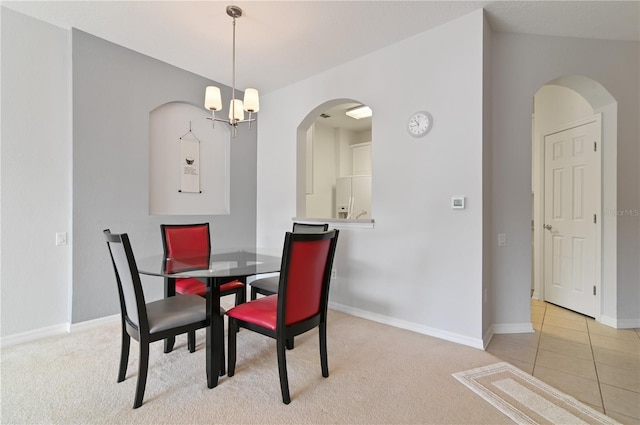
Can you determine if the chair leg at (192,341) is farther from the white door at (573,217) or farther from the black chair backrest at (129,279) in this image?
the white door at (573,217)

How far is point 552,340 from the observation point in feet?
8.79

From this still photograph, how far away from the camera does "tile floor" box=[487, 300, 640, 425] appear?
1.85 meters

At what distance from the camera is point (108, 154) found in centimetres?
299

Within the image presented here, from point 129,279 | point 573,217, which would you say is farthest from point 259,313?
point 573,217

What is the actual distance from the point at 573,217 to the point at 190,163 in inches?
175

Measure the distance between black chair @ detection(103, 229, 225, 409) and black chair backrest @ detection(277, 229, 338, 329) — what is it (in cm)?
51

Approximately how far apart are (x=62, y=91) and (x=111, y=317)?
2.15 m

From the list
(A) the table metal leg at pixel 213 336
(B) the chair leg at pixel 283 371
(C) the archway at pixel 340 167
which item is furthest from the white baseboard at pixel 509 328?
(C) the archway at pixel 340 167

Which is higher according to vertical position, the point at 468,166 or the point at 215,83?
the point at 215,83

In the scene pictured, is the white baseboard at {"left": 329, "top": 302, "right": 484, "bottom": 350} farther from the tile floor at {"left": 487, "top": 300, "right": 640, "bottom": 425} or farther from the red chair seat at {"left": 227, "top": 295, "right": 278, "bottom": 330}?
the red chair seat at {"left": 227, "top": 295, "right": 278, "bottom": 330}

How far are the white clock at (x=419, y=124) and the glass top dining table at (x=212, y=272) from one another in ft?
5.58

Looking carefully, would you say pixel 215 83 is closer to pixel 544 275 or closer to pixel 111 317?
pixel 111 317

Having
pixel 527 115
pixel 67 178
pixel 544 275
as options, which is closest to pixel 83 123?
pixel 67 178

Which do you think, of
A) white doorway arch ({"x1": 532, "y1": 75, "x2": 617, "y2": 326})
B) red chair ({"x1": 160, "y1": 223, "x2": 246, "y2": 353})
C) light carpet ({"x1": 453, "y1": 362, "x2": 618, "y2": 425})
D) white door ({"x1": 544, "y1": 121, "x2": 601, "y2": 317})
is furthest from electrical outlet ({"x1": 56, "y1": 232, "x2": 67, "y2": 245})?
white door ({"x1": 544, "y1": 121, "x2": 601, "y2": 317})
